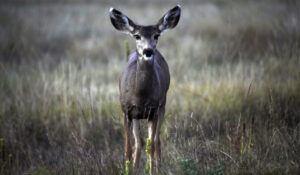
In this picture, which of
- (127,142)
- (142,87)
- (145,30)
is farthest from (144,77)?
(127,142)

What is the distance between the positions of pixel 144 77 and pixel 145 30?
0.59 meters

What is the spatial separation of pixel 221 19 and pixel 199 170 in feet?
33.6

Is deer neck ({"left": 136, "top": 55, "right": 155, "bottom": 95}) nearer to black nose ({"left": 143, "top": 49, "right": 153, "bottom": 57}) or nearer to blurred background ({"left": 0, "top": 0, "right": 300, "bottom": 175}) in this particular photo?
black nose ({"left": 143, "top": 49, "right": 153, "bottom": 57})

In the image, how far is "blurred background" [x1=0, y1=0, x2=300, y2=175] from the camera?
529cm

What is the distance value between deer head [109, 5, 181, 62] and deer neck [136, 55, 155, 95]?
0.08 metres

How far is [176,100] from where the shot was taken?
7973 mm

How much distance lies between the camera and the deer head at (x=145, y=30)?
5288 mm

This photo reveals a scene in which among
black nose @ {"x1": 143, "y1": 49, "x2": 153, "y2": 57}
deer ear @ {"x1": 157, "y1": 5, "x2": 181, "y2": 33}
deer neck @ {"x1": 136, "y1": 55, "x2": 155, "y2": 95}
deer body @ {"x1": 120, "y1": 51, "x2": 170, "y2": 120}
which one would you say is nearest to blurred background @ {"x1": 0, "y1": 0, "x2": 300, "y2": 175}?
deer body @ {"x1": 120, "y1": 51, "x2": 170, "y2": 120}

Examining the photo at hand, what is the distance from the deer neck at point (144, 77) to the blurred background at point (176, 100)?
610 millimetres

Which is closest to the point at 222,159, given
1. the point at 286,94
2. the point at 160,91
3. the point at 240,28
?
the point at 160,91

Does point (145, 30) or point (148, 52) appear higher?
point (145, 30)

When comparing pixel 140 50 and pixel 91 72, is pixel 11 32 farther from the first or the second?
pixel 140 50

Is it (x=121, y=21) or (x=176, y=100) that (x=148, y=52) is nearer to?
(x=121, y=21)

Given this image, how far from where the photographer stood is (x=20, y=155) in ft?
23.0
